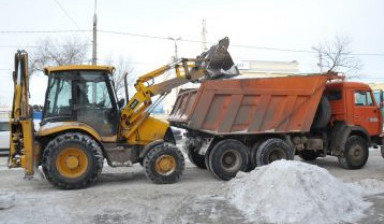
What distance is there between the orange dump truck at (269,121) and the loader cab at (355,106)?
0.01 meters

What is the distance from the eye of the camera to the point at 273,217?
23.9 ft

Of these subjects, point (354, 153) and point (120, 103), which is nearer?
point (120, 103)

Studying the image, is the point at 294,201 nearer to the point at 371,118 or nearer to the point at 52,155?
the point at 52,155

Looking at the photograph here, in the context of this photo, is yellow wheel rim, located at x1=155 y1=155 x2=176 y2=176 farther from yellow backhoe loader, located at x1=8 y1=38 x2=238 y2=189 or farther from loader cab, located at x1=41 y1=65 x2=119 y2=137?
loader cab, located at x1=41 y1=65 x2=119 y2=137

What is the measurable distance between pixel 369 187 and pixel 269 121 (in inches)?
115

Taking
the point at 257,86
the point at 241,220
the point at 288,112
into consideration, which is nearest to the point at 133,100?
the point at 257,86

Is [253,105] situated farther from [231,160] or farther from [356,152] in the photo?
[356,152]

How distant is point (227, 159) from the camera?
1148 centimetres

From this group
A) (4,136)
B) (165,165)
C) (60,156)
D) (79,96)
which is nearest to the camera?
(60,156)

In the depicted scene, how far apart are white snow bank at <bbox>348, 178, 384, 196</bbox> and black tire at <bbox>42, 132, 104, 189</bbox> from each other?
5320 millimetres

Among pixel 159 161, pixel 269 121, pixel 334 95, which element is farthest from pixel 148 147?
pixel 334 95

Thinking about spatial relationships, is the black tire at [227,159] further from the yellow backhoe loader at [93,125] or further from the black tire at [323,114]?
the black tire at [323,114]

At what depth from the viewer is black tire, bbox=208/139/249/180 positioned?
11.3 meters

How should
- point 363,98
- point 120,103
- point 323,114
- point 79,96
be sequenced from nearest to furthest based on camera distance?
point 79,96
point 120,103
point 323,114
point 363,98
